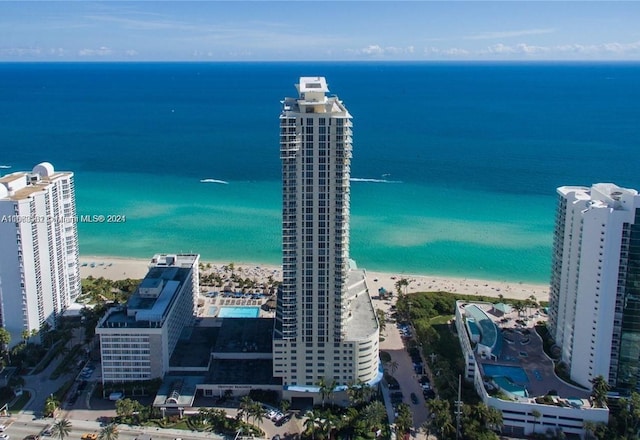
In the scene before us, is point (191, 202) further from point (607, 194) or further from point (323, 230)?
point (607, 194)

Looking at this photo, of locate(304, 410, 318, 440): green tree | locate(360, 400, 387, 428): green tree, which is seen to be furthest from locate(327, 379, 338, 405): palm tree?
locate(360, 400, 387, 428): green tree

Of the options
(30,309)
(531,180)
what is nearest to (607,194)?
(30,309)

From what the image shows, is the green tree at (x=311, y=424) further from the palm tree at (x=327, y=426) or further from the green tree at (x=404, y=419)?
the green tree at (x=404, y=419)

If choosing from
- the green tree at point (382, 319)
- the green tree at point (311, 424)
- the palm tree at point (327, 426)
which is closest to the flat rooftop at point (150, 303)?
the green tree at point (311, 424)

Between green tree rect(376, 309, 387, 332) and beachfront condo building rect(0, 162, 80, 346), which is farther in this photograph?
green tree rect(376, 309, 387, 332)

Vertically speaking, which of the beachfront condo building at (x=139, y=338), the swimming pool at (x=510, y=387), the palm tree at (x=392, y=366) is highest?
the beachfront condo building at (x=139, y=338)

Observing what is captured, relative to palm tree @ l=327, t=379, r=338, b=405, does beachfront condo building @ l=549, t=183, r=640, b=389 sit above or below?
above

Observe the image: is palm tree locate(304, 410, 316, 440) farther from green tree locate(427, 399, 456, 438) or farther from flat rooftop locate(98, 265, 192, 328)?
flat rooftop locate(98, 265, 192, 328)
